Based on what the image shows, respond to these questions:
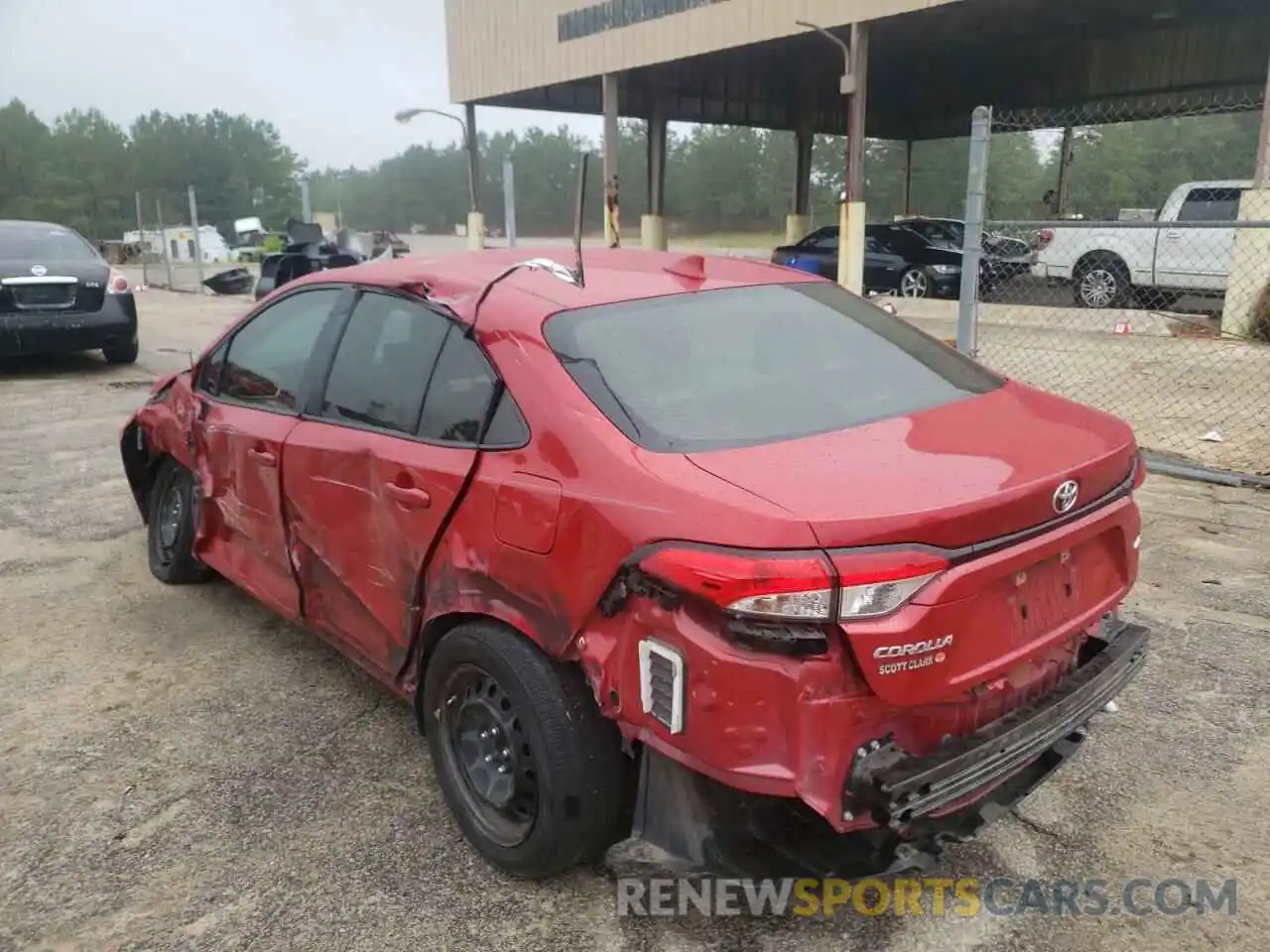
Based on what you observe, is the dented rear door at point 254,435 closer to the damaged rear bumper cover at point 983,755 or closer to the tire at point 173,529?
the tire at point 173,529

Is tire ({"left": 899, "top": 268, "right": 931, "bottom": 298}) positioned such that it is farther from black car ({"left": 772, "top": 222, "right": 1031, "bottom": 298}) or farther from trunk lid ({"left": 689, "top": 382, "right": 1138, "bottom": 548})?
trunk lid ({"left": 689, "top": 382, "right": 1138, "bottom": 548})

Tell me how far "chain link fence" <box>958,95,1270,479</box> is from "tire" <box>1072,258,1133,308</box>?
2 cm

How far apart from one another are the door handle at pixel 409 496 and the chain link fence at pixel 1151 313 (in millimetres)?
3963

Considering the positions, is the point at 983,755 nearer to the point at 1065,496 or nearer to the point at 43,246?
the point at 1065,496

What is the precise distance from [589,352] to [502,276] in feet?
1.58

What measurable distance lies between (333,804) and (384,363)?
4.28ft

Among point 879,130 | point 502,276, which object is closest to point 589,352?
point 502,276

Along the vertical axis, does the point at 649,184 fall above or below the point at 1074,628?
above

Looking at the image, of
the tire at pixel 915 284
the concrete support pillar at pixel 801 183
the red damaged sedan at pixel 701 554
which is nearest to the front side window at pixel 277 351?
the red damaged sedan at pixel 701 554

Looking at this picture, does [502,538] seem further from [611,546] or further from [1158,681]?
[1158,681]

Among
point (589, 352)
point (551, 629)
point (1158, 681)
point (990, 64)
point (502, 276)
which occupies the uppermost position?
point (990, 64)

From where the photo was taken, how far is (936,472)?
7.07 feet

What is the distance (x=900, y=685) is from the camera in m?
1.97

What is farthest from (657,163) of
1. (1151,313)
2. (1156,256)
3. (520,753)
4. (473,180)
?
(520,753)
